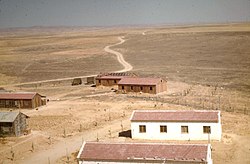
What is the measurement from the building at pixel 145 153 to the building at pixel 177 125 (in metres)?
8.09

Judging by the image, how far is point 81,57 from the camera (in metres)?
119

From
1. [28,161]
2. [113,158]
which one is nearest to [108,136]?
[28,161]

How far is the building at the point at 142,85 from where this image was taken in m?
61.6

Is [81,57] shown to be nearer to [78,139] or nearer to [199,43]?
[199,43]

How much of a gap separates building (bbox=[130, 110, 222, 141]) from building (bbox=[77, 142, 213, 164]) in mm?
8091

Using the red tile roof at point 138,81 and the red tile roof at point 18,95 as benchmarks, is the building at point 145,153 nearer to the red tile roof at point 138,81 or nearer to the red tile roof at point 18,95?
the red tile roof at point 18,95

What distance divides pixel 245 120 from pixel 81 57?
3153 inches

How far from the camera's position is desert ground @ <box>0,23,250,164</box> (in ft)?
123

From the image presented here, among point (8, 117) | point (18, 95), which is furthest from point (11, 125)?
point (18, 95)

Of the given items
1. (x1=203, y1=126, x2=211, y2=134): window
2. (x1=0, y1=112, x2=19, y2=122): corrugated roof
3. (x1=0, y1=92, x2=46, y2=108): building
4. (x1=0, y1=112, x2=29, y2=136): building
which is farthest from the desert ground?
(x1=0, y1=112, x2=19, y2=122): corrugated roof

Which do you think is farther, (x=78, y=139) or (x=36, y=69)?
(x=36, y=69)

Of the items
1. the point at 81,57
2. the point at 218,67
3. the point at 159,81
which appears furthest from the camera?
the point at 81,57

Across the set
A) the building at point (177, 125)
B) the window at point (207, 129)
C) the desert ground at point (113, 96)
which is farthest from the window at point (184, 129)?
the desert ground at point (113, 96)

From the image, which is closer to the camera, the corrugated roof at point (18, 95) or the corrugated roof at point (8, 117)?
the corrugated roof at point (8, 117)
